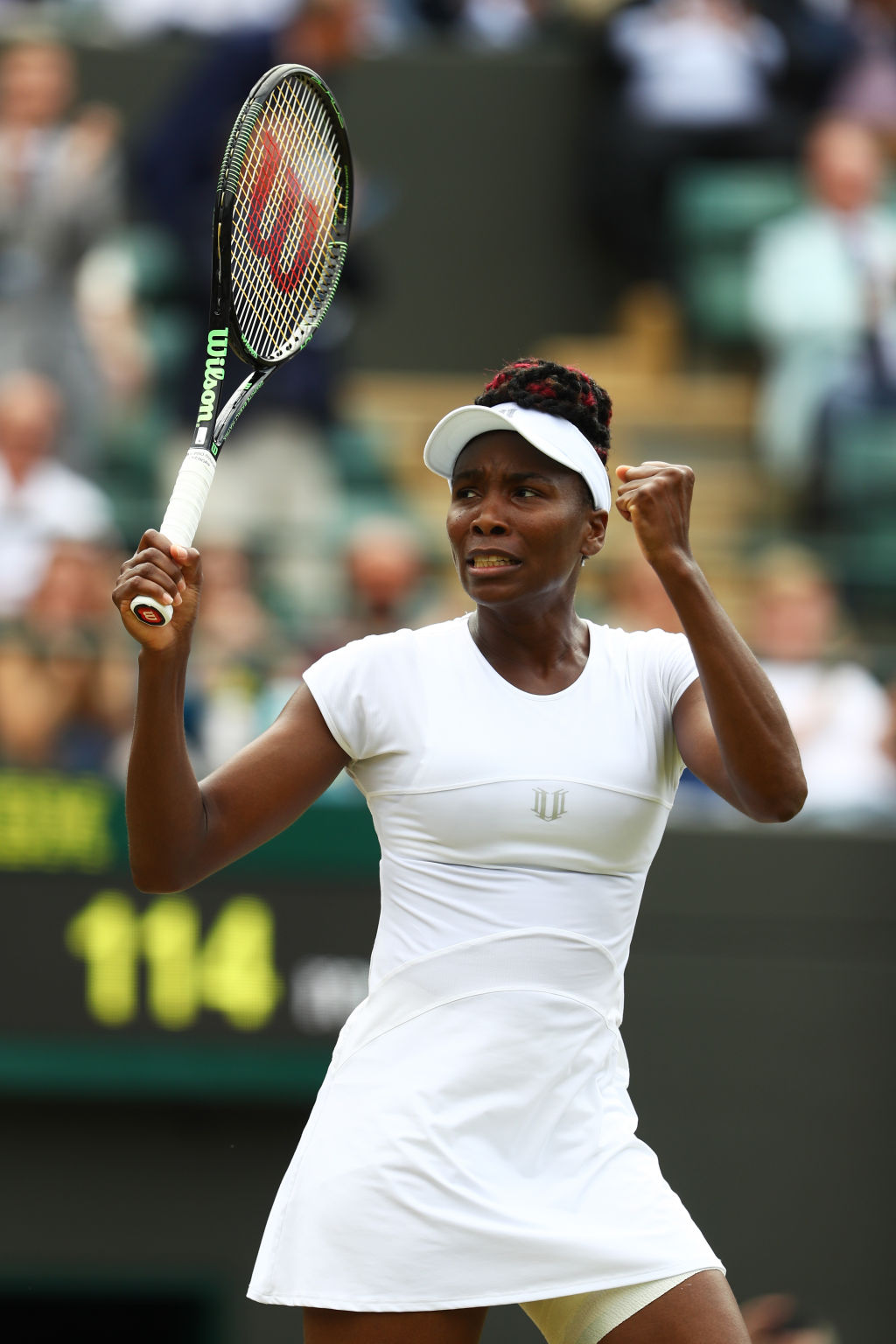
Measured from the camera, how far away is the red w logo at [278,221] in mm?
3125

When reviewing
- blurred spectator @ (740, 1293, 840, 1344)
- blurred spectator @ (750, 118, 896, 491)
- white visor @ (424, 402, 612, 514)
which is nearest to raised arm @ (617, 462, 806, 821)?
white visor @ (424, 402, 612, 514)

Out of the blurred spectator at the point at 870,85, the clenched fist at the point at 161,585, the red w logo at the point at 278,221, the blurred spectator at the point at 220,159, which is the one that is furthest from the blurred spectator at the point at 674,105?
the clenched fist at the point at 161,585

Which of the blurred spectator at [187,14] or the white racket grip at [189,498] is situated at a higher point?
the blurred spectator at [187,14]

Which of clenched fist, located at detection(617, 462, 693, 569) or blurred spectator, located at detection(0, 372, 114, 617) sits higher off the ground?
blurred spectator, located at detection(0, 372, 114, 617)

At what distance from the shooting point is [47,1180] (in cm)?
531

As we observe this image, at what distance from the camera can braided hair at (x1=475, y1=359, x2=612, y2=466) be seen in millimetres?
2816

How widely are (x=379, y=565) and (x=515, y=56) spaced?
422 centimetres

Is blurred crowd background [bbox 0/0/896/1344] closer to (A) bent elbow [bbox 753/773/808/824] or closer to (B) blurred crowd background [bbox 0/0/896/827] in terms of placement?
(B) blurred crowd background [bbox 0/0/896/827]

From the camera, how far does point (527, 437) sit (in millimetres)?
2684

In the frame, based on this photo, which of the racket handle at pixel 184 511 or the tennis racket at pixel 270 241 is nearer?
the racket handle at pixel 184 511

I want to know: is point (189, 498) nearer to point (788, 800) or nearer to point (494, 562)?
point (494, 562)

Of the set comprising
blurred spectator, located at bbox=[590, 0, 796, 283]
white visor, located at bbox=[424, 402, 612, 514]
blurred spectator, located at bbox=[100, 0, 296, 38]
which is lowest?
white visor, located at bbox=[424, 402, 612, 514]

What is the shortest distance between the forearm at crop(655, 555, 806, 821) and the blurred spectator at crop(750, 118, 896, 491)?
4.89 metres

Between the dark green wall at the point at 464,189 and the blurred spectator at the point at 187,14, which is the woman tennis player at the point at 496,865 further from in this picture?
the dark green wall at the point at 464,189
